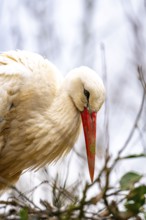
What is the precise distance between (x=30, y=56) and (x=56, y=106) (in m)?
0.51

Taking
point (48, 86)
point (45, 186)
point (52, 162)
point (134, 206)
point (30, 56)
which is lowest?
point (134, 206)

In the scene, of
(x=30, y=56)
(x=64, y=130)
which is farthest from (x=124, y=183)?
(x=30, y=56)

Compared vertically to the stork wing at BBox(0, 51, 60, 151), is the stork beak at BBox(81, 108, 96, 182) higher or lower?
lower

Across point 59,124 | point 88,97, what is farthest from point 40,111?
point 88,97

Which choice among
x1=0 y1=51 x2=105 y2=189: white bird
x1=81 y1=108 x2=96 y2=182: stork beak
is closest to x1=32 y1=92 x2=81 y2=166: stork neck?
x1=0 y1=51 x2=105 y2=189: white bird

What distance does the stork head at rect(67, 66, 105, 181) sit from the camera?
181 inches

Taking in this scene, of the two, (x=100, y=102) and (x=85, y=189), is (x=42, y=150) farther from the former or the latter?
(x=85, y=189)

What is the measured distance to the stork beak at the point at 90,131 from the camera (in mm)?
4680

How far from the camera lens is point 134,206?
332cm

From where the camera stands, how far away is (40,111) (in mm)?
4887

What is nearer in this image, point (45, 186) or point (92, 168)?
point (45, 186)

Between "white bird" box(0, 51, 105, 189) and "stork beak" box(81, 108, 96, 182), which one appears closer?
"stork beak" box(81, 108, 96, 182)

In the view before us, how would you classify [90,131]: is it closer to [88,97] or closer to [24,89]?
[88,97]

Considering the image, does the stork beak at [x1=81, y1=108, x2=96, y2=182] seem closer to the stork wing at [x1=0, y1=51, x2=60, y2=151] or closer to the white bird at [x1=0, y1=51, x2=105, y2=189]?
the white bird at [x1=0, y1=51, x2=105, y2=189]
